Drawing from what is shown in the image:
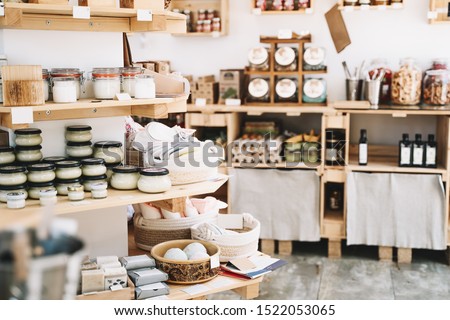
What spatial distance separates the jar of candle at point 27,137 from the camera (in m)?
2.59

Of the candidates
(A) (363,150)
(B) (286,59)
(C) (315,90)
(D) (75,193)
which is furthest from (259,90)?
(D) (75,193)

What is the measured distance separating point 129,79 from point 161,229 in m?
0.75

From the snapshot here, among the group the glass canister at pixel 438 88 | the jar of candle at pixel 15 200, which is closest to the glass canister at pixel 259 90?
the glass canister at pixel 438 88

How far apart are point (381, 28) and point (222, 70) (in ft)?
4.43

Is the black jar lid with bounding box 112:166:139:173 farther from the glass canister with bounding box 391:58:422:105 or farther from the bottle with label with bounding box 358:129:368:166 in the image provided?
the glass canister with bounding box 391:58:422:105

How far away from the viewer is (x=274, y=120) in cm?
543

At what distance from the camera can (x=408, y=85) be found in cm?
482

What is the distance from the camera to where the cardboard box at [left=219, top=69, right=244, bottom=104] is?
5.16 metres

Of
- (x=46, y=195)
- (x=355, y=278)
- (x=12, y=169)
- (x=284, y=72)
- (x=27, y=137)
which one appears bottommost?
(x=355, y=278)

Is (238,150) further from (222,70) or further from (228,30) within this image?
(228,30)

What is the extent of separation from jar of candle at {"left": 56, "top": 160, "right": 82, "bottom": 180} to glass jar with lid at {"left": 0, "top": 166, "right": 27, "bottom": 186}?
144 mm

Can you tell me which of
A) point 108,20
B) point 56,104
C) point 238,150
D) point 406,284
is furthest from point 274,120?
point 56,104

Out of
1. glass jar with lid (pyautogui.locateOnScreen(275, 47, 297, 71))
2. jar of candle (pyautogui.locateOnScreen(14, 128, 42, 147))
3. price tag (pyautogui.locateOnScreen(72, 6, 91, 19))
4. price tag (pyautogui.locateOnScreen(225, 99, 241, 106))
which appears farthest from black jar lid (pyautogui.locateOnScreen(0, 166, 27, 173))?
glass jar with lid (pyautogui.locateOnScreen(275, 47, 297, 71))

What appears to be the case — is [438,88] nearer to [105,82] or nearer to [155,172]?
[155,172]
